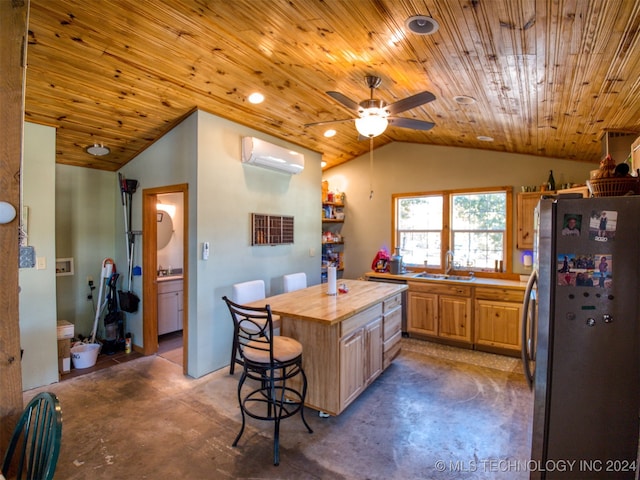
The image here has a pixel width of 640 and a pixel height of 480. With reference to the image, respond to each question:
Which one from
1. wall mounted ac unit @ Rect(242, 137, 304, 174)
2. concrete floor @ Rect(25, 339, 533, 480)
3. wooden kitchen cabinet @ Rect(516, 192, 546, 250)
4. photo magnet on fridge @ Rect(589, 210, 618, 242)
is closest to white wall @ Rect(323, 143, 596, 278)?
wooden kitchen cabinet @ Rect(516, 192, 546, 250)

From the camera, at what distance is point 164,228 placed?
5031 millimetres

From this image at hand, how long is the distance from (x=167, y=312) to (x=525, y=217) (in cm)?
486

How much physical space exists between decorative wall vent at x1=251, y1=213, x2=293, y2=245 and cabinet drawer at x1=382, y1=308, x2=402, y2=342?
172 centimetres

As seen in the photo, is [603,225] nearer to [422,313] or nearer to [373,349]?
[373,349]

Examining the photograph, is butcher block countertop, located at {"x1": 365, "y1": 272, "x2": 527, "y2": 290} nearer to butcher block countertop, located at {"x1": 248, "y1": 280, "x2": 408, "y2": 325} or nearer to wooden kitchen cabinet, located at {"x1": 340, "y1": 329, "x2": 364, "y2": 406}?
butcher block countertop, located at {"x1": 248, "y1": 280, "x2": 408, "y2": 325}

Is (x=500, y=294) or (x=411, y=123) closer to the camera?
(x=411, y=123)

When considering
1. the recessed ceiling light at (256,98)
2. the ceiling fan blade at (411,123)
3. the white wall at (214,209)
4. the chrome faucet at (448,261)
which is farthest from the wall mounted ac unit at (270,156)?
the chrome faucet at (448,261)

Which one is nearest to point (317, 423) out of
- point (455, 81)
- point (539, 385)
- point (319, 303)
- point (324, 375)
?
point (324, 375)

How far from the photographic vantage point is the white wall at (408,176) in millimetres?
4379

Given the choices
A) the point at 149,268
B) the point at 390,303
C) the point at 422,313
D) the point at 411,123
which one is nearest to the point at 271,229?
the point at 149,268

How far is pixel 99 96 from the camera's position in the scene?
2883mm

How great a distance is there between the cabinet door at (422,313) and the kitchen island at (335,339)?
147 cm

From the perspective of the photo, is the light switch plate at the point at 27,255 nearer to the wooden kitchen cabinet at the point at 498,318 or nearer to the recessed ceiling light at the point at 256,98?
the recessed ceiling light at the point at 256,98

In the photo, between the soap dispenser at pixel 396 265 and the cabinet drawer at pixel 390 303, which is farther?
the soap dispenser at pixel 396 265
